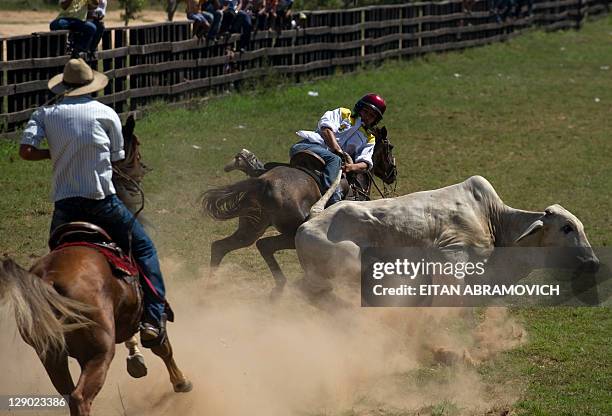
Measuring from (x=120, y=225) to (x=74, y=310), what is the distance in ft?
3.45

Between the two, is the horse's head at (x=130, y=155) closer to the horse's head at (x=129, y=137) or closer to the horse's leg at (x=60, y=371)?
the horse's head at (x=129, y=137)

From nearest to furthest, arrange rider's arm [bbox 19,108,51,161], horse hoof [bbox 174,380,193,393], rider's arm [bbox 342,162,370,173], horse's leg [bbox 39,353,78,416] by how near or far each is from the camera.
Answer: horse's leg [bbox 39,353,78,416]
rider's arm [bbox 19,108,51,161]
horse hoof [bbox 174,380,193,393]
rider's arm [bbox 342,162,370,173]

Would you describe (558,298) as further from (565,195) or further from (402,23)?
(402,23)

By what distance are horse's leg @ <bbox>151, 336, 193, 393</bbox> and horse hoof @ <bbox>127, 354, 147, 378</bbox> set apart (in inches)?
7.9

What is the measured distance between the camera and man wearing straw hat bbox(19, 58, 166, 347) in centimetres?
623

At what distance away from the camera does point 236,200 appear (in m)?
9.45

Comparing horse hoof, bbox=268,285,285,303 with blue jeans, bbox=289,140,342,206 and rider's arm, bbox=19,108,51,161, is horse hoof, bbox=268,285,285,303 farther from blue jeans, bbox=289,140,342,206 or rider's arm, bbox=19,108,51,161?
rider's arm, bbox=19,108,51,161

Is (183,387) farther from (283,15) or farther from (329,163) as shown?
(283,15)

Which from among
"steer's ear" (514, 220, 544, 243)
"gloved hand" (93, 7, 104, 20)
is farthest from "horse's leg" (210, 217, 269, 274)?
"gloved hand" (93, 7, 104, 20)

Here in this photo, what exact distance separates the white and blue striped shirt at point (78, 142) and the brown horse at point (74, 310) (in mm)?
417

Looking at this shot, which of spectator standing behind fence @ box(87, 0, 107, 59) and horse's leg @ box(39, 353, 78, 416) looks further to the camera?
spectator standing behind fence @ box(87, 0, 107, 59)

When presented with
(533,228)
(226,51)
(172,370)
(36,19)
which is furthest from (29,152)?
(36,19)

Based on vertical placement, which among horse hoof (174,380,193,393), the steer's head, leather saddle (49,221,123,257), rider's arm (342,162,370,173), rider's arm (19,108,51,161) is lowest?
horse hoof (174,380,193,393)

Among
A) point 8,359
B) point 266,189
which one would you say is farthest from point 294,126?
point 8,359
